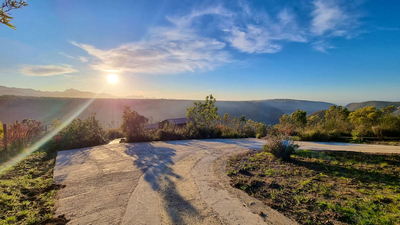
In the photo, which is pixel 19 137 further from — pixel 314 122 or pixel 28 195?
pixel 314 122

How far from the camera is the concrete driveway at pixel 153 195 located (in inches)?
92.8

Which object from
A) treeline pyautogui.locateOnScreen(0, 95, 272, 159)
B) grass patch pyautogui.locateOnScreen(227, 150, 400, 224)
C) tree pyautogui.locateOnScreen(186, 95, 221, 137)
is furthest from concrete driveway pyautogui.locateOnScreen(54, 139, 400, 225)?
tree pyautogui.locateOnScreen(186, 95, 221, 137)

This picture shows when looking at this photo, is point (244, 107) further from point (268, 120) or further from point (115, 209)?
point (115, 209)

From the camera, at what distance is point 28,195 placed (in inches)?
122

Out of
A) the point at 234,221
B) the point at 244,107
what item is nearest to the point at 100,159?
the point at 234,221

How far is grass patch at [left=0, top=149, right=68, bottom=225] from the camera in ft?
7.75

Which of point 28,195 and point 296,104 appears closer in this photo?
point 28,195

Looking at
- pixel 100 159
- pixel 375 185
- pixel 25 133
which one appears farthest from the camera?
pixel 25 133

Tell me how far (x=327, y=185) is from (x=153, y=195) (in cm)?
318

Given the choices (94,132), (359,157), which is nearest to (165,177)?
(359,157)

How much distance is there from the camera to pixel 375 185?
129 inches

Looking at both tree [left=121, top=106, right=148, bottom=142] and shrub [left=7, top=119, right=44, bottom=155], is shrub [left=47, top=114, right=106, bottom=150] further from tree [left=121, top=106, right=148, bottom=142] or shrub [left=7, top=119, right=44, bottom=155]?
tree [left=121, top=106, right=148, bottom=142]

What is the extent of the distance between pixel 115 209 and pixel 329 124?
1235 centimetres

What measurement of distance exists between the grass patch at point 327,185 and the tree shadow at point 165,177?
1174 millimetres
